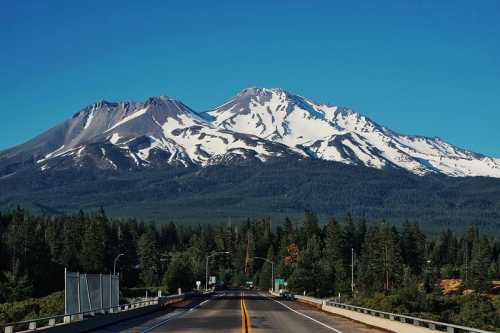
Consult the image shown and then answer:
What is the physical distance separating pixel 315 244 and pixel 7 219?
63.6 metres

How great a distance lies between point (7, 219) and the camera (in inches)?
6973

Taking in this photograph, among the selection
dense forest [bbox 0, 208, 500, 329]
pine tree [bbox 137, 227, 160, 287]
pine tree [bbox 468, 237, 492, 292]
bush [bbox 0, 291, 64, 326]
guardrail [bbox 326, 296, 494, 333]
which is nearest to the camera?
guardrail [bbox 326, 296, 494, 333]

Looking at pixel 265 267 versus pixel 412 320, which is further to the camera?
pixel 265 267

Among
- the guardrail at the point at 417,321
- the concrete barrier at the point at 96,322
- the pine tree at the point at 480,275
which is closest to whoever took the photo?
the guardrail at the point at 417,321

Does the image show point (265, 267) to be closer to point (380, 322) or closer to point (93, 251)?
point (93, 251)

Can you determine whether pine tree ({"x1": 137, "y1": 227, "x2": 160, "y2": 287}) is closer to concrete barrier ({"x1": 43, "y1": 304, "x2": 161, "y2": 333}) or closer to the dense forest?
the dense forest

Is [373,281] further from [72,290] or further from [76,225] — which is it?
[72,290]

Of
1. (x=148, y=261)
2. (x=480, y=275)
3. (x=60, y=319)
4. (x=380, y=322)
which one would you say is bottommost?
(x=480, y=275)

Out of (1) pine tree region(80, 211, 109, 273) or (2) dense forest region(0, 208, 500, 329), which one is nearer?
(2) dense forest region(0, 208, 500, 329)

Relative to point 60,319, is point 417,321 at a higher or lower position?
lower

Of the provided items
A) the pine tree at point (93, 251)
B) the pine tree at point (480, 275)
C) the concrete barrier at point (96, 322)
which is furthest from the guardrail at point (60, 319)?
the pine tree at point (480, 275)

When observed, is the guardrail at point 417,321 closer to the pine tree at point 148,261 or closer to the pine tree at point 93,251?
the pine tree at point 93,251

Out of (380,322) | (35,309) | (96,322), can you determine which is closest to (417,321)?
(380,322)

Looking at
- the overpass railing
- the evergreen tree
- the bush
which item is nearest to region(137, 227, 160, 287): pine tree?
the evergreen tree
